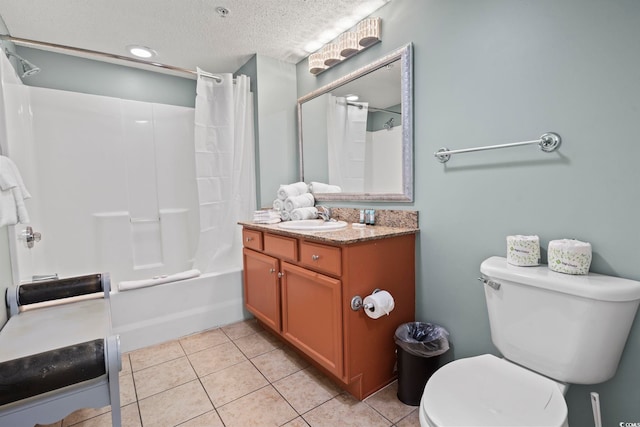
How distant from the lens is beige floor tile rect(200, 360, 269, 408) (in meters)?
1.56

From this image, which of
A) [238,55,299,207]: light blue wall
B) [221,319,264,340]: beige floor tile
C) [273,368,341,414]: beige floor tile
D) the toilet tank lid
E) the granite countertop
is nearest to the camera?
the toilet tank lid

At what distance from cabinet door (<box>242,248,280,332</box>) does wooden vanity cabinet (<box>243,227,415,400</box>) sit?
0.03 m

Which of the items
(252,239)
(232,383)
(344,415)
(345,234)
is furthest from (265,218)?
(344,415)

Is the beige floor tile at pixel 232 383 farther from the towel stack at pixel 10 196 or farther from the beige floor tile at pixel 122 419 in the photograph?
the towel stack at pixel 10 196

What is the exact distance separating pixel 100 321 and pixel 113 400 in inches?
20.7

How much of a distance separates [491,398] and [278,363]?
4.17 feet

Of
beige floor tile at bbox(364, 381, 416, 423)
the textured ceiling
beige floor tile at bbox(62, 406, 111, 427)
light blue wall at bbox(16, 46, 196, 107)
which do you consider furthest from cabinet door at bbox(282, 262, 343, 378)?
light blue wall at bbox(16, 46, 196, 107)

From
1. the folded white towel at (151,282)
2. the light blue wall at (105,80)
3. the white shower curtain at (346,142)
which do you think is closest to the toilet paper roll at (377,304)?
the white shower curtain at (346,142)

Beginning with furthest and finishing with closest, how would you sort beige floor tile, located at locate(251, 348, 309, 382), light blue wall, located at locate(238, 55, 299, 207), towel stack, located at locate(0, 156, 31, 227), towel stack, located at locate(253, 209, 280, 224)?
light blue wall, located at locate(238, 55, 299, 207)
towel stack, located at locate(253, 209, 280, 224)
beige floor tile, located at locate(251, 348, 309, 382)
towel stack, located at locate(0, 156, 31, 227)

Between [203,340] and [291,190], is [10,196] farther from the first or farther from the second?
[291,190]

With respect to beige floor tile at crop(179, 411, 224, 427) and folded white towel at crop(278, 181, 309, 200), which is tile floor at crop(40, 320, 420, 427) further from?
folded white towel at crop(278, 181, 309, 200)

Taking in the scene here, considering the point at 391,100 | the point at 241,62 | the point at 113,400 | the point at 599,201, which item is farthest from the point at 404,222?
the point at 241,62

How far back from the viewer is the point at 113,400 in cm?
102

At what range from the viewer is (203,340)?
2156 mm
